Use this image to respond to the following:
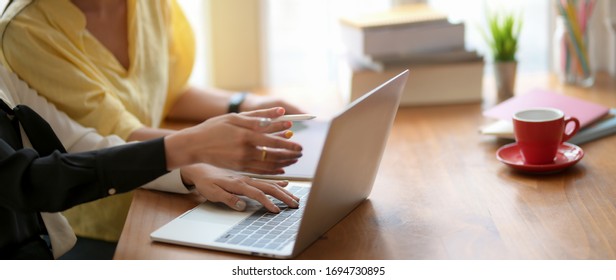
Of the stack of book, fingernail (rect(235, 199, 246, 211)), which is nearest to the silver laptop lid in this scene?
fingernail (rect(235, 199, 246, 211))

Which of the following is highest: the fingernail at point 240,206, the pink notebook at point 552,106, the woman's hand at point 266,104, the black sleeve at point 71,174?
the black sleeve at point 71,174

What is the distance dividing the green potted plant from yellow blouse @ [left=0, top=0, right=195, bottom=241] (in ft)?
2.51

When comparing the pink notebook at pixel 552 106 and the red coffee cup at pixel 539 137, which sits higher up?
the red coffee cup at pixel 539 137

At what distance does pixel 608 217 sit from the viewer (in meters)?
1.10

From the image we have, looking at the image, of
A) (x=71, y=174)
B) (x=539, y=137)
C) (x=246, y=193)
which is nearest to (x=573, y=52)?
(x=539, y=137)

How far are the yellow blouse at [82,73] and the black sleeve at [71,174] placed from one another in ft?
1.12

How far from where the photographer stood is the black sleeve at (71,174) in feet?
3.40

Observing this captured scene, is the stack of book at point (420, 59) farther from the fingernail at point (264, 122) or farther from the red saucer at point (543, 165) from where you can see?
the fingernail at point (264, 122)

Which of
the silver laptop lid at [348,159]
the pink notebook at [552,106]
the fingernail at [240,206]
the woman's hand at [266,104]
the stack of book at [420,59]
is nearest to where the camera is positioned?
the silver laptop lid at [348,159]

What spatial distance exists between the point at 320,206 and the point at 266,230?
3.5 inches

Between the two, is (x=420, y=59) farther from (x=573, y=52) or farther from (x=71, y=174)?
(x=71, y=174)

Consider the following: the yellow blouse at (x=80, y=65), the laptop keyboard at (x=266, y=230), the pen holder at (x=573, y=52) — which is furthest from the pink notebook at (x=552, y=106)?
the yellow blouse at (x=80, y=65)

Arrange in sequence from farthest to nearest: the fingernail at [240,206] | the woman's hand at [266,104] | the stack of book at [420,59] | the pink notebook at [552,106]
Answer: the stack of book at [420,59] → the woman's hand at [266,104] → the pink notebook at [552,106] → the fingernail at [240,206]

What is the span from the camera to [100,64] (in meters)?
1.50
